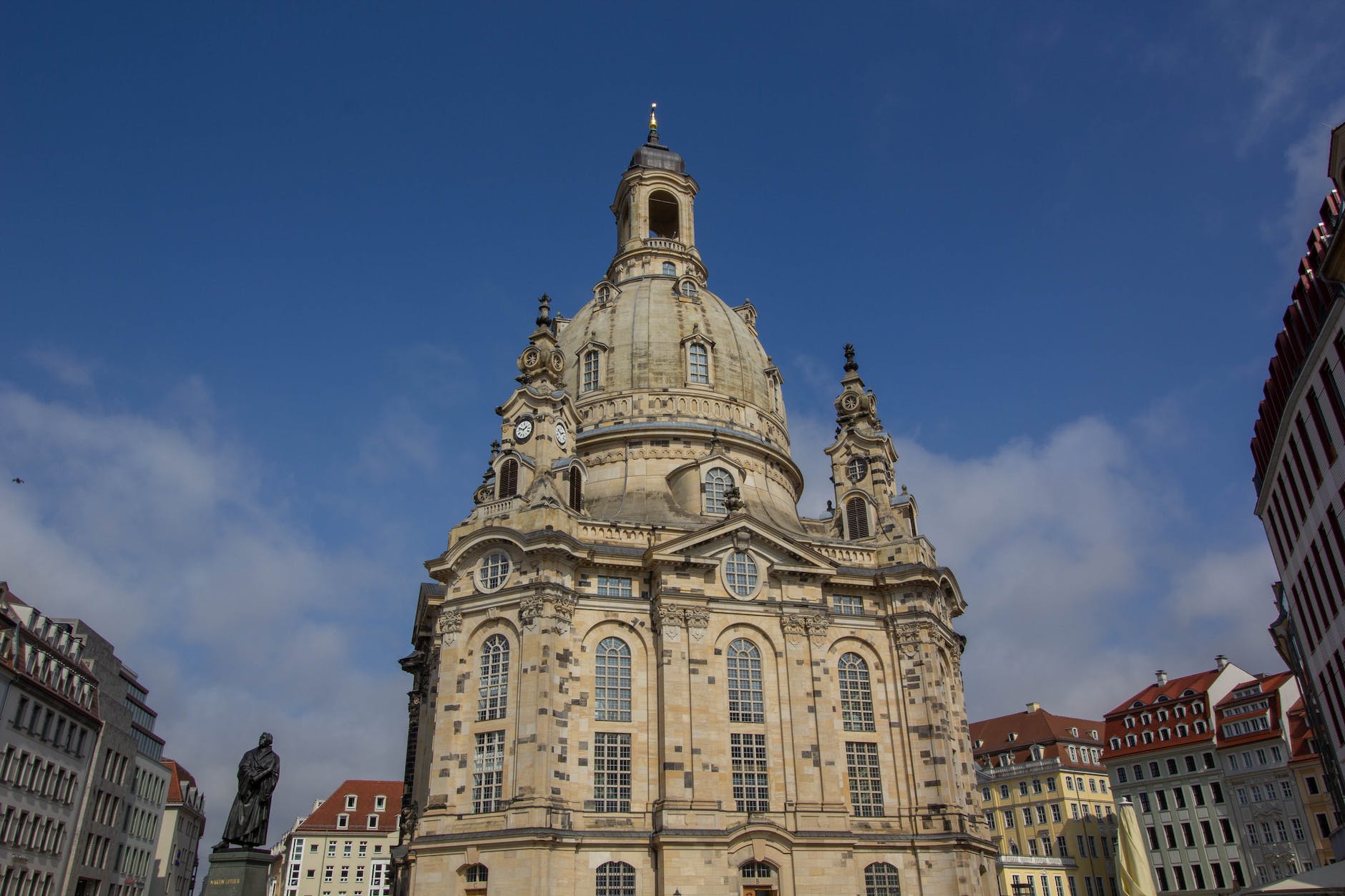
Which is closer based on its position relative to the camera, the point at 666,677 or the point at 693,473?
the point at 666,677

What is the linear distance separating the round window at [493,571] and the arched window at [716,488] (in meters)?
10.9

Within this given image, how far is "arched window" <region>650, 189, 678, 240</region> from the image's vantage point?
6912cm

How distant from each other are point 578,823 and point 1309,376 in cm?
2946

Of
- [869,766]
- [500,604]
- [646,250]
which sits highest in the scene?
[646,250]

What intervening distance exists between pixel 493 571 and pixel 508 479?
5.14 meters

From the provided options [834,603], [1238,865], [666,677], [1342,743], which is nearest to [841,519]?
[834,603]

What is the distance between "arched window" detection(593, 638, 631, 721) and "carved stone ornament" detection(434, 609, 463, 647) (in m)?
5.97

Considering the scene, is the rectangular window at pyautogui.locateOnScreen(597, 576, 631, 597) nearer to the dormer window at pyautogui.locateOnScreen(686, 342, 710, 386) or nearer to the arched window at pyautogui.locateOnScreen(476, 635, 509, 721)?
the arched window at pyautogui.locateOnScreen(476, 635, 509, 721)

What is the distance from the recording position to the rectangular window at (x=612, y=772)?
40.7 m

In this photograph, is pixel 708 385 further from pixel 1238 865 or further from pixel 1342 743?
pixel 1238 865

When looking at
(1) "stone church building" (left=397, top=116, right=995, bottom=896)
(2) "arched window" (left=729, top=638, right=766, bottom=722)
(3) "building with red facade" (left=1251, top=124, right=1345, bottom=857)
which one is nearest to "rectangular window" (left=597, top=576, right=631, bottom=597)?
(1) "stone church building" (left=397, top=116, right=995, bottom=896)

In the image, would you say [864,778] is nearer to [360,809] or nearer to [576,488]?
[576,488]

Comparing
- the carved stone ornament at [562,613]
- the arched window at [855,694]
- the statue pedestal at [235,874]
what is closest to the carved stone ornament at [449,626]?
the carved stone ornament at [562,613]

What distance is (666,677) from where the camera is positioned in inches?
1671
